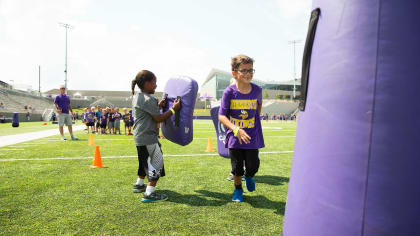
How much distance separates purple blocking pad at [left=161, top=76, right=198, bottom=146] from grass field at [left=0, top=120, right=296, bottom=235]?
801 mm

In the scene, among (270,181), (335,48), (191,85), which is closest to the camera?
(335,48)

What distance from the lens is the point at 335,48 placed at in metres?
1.49

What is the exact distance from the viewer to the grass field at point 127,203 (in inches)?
97.0

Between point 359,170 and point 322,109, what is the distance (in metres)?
0.39

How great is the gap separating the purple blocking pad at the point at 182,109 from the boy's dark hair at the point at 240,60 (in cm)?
84

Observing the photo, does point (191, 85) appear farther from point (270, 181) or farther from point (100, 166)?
point (100, 166)

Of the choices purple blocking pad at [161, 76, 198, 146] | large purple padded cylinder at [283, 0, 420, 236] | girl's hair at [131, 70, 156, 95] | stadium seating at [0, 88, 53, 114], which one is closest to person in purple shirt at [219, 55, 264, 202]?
purple blocking pad at [161, 76, 198, 146]

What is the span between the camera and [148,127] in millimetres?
3301

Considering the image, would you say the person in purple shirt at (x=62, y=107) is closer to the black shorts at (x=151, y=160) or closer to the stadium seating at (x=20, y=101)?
the black shorts at (x=151, y=160)

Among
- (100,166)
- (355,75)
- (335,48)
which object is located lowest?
(100,166)

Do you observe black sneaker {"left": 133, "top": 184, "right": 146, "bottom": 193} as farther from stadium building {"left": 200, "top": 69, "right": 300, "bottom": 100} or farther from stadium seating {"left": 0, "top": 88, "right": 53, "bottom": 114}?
stadium building {"left": 200, "top": 69, "right": 300, "bottom": 100}

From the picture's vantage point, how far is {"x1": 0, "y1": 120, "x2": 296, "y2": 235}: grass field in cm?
246

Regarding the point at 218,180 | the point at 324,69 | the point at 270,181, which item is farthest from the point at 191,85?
the point at 324,69

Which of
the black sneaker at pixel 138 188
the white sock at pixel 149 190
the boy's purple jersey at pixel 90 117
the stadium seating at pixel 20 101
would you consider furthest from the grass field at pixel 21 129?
the stadium seating at pixel 20 101
